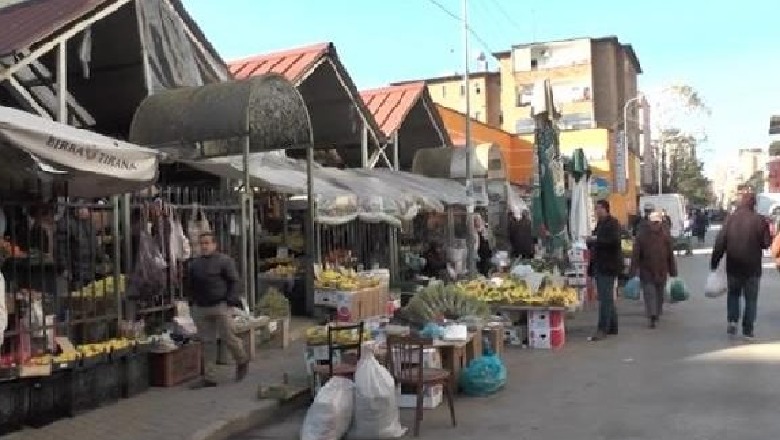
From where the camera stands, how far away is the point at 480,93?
7969cm

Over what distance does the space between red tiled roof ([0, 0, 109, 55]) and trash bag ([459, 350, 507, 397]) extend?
6.45 m

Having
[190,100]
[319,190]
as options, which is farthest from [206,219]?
[319,190]

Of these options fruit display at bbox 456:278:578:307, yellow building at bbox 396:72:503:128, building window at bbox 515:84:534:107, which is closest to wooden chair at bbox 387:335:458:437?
fruit display at bbox 456:278:578:307

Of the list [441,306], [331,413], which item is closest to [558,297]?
[441,306]

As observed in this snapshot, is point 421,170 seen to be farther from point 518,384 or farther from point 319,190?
point 518,384

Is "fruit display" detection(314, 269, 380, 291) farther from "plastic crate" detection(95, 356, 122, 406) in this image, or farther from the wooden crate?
"plastic crate" detection(95, 356, 122, 406)

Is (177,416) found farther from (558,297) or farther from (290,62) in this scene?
(290,62)

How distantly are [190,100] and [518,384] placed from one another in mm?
5752

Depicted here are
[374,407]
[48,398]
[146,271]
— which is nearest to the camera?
[374,407]

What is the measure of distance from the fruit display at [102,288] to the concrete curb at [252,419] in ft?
8.03

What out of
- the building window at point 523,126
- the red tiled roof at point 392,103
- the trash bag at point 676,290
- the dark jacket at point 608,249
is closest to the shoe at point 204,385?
the dark jacket at point 608,249

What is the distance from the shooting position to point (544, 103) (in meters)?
15.3

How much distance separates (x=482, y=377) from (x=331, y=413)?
2287mm

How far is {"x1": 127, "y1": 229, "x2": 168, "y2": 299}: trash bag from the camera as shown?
970 cm
